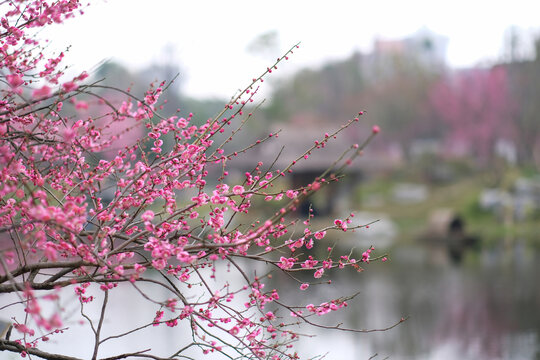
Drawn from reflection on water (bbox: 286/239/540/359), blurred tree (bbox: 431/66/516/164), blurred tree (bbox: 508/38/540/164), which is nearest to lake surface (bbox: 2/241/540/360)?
reflection on water (bbox: 286/239/540/359)

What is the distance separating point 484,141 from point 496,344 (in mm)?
23585

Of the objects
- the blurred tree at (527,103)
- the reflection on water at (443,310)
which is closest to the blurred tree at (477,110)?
the blurred tree at (527,103)

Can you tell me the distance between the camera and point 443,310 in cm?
1297

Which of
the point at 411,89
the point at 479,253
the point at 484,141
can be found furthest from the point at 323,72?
the point at 479,253

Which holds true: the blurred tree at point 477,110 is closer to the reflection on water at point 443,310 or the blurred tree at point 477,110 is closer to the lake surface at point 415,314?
the reflection on water at point 443,310

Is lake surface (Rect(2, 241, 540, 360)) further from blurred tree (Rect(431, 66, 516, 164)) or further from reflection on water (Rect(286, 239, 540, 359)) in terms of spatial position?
blurred tree (Rect(431, 66, 516, 164))

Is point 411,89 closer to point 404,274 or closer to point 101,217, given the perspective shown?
point 404,274

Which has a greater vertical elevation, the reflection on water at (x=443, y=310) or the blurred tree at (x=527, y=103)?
the blurred tree at (x=527, y=103)

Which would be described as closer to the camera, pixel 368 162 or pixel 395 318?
pixel 395 318

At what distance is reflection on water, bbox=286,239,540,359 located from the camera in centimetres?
1052

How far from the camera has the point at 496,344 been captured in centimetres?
1077

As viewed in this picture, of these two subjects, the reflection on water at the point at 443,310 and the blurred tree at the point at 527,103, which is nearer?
the reflection on water at the point at 443,310

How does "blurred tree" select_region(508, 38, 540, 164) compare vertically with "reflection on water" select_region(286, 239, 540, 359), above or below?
above

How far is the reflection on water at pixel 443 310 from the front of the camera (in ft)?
34.5
